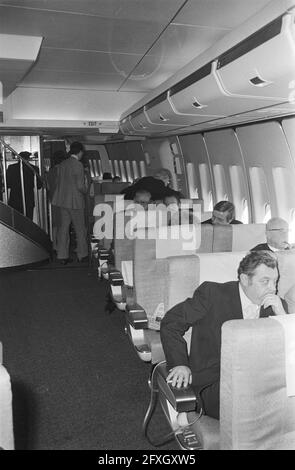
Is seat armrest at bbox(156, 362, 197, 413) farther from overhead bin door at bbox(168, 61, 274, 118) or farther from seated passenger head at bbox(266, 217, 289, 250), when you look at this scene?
overhead bin door at bbox(168, 61, 274, 118)

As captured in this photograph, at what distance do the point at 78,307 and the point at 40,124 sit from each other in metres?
4.39

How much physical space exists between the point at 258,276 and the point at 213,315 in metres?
0.31

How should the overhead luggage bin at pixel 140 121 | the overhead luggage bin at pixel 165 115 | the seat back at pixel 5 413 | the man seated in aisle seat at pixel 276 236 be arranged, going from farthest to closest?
the overhead luggage bin at pixel 140 121, the overhead luggage bin at pixel 165 115, the man seated in aisle seat at pixel 276 236, the seat back at pixel 5 413

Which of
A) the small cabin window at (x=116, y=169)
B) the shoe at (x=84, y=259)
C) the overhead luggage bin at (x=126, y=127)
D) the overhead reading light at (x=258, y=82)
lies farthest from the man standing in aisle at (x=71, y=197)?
the small cabin window at (x=116, y=169)

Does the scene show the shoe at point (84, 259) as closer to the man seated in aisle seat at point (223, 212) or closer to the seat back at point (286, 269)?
the man seated in aisle seat at point (223, 212)

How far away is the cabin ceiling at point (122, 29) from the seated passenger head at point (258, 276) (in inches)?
85.0

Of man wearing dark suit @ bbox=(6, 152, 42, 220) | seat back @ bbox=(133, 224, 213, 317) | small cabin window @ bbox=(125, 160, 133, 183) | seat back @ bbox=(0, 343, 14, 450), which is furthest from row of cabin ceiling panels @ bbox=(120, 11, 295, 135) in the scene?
small cabin window @ bbox=(125, 160, 133, 183)

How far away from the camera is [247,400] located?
1597 millimetres

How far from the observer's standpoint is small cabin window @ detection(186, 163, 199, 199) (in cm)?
853

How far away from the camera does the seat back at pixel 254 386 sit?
1.57 m

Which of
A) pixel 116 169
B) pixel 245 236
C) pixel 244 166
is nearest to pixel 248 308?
pixel 245 236

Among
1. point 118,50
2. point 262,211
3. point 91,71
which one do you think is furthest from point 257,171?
point 91,71
